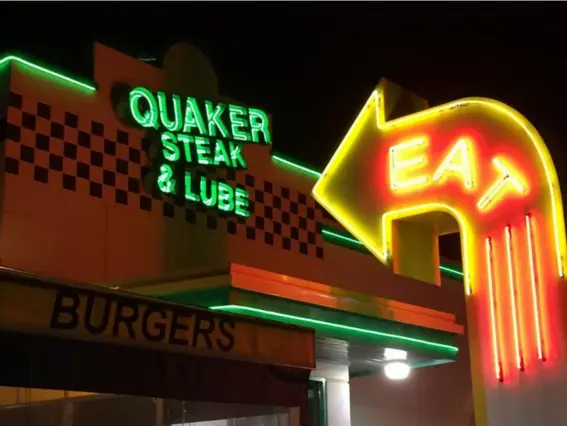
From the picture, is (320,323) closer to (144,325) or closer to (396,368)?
(396,368)

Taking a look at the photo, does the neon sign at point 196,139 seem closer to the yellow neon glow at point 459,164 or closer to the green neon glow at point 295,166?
the green neon glow at point 295,166

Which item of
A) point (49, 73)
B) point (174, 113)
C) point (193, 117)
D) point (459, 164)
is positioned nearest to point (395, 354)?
point (459, 164)

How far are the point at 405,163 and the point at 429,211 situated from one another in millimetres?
643

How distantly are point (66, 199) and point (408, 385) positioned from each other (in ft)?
20.7

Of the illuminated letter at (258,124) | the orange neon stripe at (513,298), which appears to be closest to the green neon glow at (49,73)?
the illuminated letter at (258,124)

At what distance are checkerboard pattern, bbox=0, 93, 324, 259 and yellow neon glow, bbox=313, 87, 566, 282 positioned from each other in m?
0.84

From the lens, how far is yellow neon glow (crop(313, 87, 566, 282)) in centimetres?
750

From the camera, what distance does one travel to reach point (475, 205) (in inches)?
321

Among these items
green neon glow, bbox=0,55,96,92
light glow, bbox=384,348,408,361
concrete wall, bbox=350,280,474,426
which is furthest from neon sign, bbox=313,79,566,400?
concrete wall, bbox=350,280,474,426

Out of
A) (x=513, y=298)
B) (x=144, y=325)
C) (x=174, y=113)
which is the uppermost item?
(x=174, y=113)

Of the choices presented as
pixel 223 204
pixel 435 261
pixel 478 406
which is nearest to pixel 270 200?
pixel 223 204

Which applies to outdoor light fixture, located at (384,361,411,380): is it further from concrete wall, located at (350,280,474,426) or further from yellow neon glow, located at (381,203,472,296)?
yellow neon glow, located at (381,203,472,296)

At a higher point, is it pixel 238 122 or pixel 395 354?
pixel 238 122

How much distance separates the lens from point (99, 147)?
8258 millimetres
